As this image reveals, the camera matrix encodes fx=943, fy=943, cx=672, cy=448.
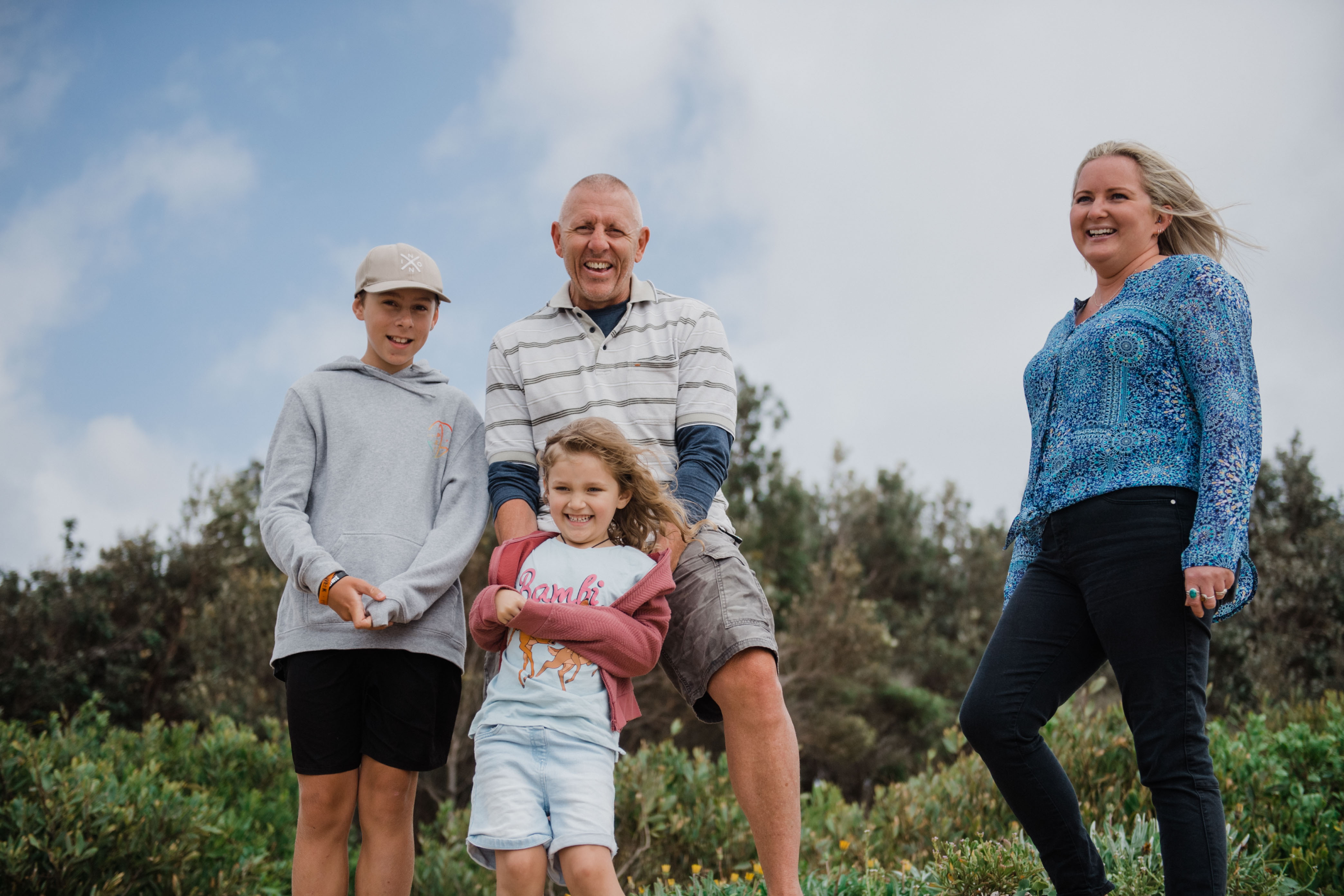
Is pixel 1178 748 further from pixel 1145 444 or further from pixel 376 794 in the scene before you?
pixel 376 794

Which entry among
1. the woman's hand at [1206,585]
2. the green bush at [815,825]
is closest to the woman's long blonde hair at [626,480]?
the woman's hand at [1206,585]

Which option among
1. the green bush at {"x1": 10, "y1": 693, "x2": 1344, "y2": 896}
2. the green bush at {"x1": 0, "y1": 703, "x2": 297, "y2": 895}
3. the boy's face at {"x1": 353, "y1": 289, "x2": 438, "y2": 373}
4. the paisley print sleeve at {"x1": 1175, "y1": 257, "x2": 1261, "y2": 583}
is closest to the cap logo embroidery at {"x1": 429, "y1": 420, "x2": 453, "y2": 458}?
the boy's face at {"x1": 353, "y1": 289, "x2": 438, "y2": 373}

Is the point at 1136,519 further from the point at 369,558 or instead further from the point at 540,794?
the point at 369,558

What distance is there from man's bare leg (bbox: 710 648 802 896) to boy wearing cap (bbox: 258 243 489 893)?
2.93 ft

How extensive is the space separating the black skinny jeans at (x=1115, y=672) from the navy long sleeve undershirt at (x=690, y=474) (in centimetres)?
94

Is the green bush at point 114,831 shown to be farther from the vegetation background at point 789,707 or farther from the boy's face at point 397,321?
the boy's face at point 397,321

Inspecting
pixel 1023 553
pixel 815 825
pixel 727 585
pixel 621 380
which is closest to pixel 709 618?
pixel 727 585

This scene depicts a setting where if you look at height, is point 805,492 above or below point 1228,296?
above

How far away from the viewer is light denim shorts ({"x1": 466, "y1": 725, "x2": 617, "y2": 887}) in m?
2.27

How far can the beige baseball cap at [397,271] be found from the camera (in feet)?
10.0

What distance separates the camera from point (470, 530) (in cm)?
298

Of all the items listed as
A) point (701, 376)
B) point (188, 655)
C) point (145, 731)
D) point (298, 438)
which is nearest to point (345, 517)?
→ point (298, 438)

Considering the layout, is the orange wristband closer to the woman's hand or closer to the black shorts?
the black shorts

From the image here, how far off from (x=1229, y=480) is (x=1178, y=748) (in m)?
0.68
